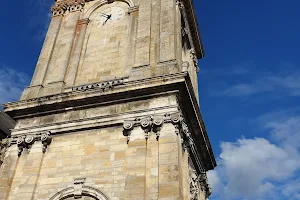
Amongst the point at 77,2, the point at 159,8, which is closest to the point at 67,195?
the point at 159,8

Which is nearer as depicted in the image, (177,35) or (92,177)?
(92,177)

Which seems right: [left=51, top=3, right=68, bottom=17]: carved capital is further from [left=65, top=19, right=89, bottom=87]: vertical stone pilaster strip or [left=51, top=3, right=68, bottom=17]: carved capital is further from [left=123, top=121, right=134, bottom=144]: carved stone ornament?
[left=123, top=121, right=134, bottom=144]: carved stone ornament

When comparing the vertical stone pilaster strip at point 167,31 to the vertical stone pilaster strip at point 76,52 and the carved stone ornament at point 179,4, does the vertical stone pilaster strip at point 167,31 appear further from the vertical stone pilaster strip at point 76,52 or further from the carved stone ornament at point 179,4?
the vertical stone pilaster strip at point 76,52

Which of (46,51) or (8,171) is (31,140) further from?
(46,51)

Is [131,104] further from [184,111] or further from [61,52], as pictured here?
[61,52]

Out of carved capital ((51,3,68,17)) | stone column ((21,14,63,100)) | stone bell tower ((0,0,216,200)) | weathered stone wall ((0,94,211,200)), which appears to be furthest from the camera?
carved capital ((51,3,68,17))

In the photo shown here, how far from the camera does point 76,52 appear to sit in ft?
53.4

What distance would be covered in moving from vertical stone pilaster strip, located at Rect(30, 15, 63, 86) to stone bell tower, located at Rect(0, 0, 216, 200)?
6cm

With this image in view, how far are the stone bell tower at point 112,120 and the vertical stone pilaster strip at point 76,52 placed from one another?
46 mm

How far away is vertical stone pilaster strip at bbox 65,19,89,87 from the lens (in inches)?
602

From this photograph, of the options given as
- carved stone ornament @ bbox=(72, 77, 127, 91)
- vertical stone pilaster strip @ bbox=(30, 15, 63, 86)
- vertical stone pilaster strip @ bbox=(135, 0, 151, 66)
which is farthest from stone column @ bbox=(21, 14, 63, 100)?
vertical stone pilaster strip @ bbox=(135, 0, 151, 66)

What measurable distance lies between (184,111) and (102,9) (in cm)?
799

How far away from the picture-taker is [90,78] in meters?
15.1

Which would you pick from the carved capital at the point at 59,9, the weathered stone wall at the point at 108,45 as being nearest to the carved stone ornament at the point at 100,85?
the weathered stone wall at the point at 108,45
